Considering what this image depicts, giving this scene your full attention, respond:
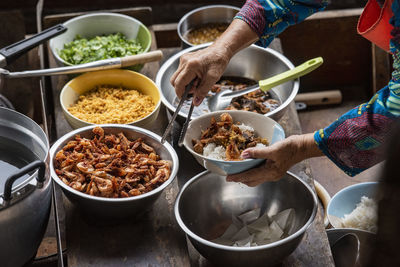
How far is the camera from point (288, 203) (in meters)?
1.81

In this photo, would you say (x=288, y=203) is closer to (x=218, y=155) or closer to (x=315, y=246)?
(x=315, y=246)

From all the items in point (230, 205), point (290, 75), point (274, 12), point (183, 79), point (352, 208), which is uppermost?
point (274, 12)

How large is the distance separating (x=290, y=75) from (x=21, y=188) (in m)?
1.24

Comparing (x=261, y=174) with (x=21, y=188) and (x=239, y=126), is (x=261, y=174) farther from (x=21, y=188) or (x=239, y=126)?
(x=21, y=188)

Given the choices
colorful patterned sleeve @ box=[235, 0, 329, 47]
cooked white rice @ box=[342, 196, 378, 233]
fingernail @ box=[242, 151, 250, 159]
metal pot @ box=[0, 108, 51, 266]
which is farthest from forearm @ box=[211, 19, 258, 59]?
cooked white rice @ box=[342, 196, 378, 233]

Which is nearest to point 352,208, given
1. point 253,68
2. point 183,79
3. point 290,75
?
point 290,75

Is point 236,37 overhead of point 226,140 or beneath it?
overhead

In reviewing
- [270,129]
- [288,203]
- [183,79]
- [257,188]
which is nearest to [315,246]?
[288,203]

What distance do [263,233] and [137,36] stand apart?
1331 millimetres

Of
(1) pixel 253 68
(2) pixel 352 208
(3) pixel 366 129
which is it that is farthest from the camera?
(1) pixel 253 68

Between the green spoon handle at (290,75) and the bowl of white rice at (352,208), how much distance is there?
567 millimetres

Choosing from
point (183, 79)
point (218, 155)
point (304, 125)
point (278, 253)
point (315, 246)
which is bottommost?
point (304, 125)

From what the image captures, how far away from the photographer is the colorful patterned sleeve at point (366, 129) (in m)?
1.45

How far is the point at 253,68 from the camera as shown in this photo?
2420mm
